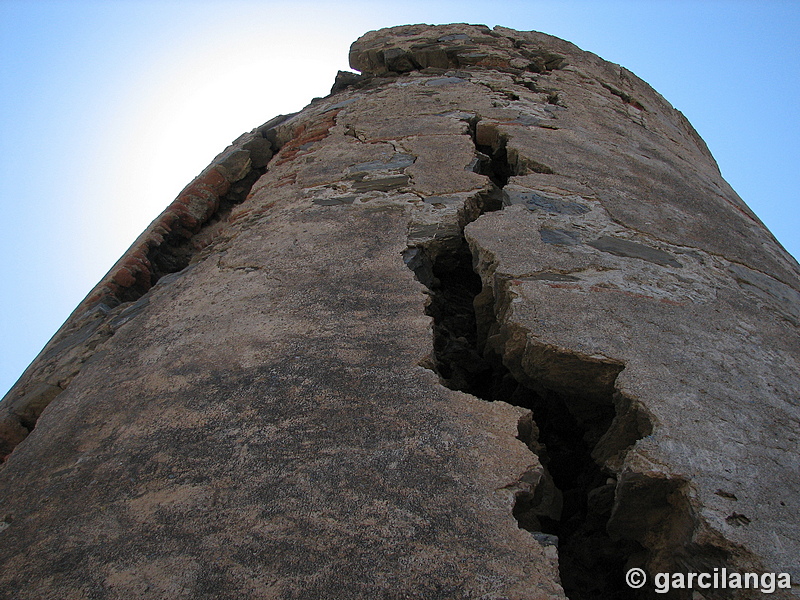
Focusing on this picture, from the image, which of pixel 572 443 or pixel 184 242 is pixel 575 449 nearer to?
pixel 572 443

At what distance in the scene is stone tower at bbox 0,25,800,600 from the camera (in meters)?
1.05

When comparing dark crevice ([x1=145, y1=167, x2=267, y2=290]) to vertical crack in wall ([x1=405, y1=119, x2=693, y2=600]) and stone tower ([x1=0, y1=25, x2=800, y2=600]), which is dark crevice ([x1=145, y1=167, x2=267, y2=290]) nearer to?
stone tower ([x1=0, y1=25, x2=800, y2=600])

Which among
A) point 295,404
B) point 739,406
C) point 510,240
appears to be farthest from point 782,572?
point 510,240

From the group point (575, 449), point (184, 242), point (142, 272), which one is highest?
point (184, 242)

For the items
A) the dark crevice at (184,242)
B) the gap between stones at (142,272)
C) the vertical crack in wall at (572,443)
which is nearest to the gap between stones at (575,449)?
the vertical crack in wall at (572,443)

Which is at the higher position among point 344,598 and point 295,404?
point 295,404

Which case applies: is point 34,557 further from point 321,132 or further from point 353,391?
point 321,132

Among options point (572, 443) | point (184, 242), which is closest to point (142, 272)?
point (184, 242)

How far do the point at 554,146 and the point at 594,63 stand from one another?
2019mm

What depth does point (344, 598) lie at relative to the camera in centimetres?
95

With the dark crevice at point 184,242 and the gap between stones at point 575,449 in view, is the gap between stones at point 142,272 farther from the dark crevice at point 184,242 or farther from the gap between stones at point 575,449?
the gap between stones at point 575,449

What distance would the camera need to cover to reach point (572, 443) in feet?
5.54

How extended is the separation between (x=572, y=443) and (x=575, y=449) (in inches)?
0.7

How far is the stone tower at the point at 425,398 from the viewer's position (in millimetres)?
1055
